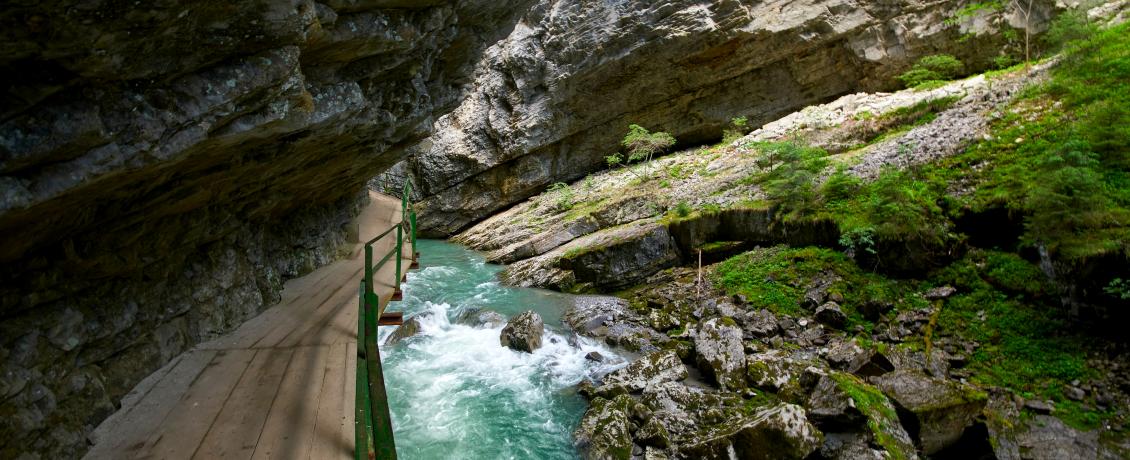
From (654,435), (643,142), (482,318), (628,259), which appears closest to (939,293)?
(654,435)

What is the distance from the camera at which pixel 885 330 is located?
28.1 feet

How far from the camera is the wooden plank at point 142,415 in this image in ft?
12.0

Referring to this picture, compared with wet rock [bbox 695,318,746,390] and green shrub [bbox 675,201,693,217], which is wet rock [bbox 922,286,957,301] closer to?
wet rock [bbox 695,318,746,390]

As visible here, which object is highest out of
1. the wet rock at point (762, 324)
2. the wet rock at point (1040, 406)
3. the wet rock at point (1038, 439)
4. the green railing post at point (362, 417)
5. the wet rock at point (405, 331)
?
the green railing post at point (362, 417)

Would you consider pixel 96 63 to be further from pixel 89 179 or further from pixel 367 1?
pixel 367 1

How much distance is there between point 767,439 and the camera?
5.81 meters

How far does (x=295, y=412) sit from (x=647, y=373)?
5.82m

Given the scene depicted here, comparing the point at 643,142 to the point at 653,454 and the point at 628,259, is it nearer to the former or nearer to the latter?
the point at 628,259

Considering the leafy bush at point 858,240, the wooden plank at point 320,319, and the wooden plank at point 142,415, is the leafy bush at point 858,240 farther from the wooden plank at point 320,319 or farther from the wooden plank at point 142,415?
the wooden plank at point 142,415

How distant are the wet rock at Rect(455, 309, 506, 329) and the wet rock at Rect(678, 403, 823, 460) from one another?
6.23 metres

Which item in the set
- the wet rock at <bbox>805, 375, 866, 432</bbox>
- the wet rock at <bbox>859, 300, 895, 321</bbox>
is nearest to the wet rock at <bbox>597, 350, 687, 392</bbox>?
the wet rock at <bbox>805, 375, 866, 432</bbox>

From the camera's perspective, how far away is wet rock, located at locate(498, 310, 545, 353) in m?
10.1

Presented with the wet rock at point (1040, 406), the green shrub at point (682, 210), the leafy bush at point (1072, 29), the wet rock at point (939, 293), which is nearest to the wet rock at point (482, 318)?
the green shrub at point (682, 210)

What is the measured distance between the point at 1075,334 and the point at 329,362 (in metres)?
10.1
